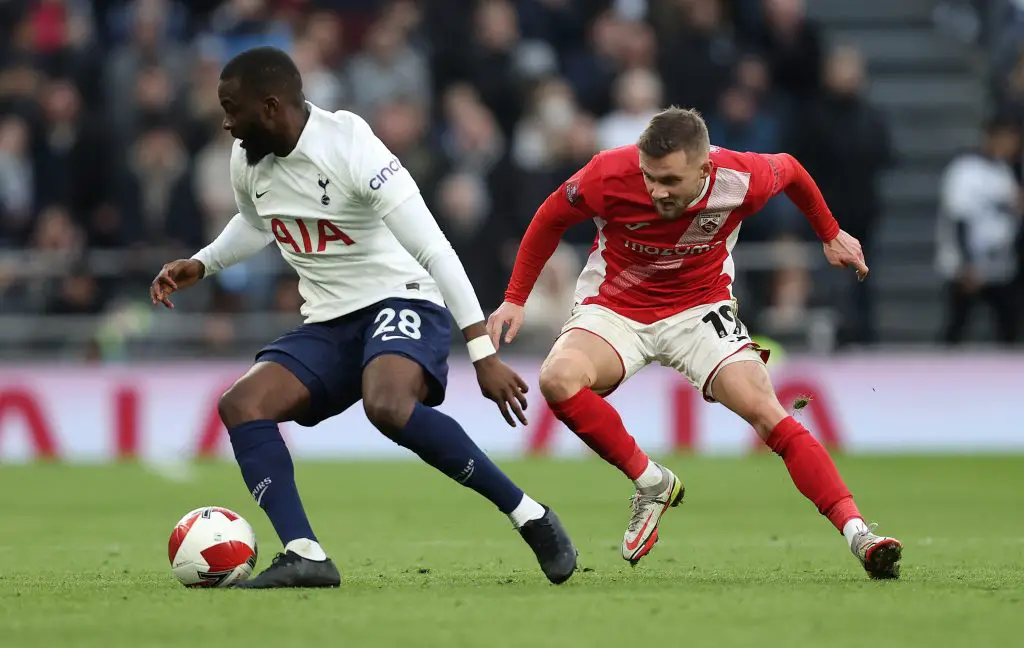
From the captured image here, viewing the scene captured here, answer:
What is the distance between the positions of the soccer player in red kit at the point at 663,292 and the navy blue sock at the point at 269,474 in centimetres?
96

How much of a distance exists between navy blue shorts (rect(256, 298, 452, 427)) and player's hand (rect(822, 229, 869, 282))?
65.0 inches

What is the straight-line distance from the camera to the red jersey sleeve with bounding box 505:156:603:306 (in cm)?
734

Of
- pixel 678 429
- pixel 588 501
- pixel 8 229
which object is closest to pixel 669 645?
pixel 588 501

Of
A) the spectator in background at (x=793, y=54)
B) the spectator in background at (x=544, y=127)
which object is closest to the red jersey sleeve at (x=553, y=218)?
the spectator in background at (x=544, y=127)

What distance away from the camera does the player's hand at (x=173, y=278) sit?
286 inches

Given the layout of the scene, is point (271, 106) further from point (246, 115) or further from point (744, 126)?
point (744, 126)

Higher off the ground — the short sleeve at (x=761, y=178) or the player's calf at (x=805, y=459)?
the short sleeve at (x=761, y=178)

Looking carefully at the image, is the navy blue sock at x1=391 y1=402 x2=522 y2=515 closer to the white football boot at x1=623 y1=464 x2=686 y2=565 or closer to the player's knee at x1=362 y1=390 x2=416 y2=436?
the player's knee at x1=362 y1=390 x2=416 y2=436

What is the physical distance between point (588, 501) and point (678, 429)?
13.3ft

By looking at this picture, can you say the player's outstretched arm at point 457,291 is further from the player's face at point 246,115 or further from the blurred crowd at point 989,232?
the blurred crowd at point 989,232

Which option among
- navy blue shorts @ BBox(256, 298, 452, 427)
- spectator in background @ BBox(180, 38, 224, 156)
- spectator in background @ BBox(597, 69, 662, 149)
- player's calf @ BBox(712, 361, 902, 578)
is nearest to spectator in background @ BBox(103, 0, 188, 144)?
spectator in background @ BBox(180, 38, 224, 156)

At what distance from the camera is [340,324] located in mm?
7043

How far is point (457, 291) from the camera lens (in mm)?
6555

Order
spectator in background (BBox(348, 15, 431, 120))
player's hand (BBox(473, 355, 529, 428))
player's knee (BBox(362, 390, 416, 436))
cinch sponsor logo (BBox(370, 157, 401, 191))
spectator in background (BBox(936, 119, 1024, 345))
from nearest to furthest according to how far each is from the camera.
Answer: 1. player's hand (BBox(473, 355, 529, 428))
2. player's knee (BBox(362, 390, 416, 436))
3. cinch sponsor logo (BBox(370, 157, 401, 191))
4. spectator in background (BBox(936, 119, 1024, 345))
5. spectator in background (BBox(348, 15, 431, 120))
